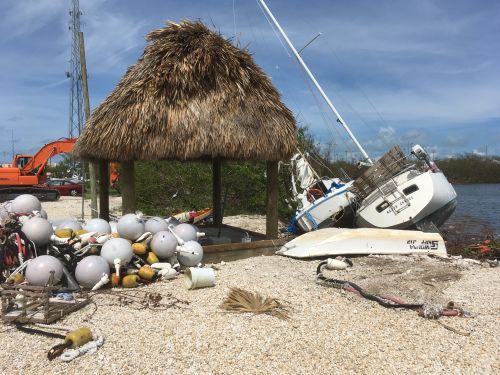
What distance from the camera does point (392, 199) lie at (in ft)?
49.2

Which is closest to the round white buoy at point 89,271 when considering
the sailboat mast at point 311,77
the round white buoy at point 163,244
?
the round white buoy at point 163,244

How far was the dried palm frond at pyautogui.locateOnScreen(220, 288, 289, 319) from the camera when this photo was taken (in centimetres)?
642

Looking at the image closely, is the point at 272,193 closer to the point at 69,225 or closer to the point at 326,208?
the point at 69,225

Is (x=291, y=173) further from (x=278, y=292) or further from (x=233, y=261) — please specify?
(x=278, y=292)

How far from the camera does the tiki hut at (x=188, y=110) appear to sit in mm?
9305

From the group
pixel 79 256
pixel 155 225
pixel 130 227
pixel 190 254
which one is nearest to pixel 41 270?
pixel 79 256

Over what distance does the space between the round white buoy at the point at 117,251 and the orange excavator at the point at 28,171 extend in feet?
64.8

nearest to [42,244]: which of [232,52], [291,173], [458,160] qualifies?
[232,52]

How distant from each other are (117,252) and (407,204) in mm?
9895

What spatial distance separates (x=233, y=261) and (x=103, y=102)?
4.26 metres

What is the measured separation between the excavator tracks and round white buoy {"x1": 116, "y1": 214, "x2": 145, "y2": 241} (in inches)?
785

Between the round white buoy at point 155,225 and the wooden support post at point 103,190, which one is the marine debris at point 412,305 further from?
the wooden support post at point 103,190

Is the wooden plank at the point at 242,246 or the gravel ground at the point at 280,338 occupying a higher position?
the wooden plank at the point at 242,246

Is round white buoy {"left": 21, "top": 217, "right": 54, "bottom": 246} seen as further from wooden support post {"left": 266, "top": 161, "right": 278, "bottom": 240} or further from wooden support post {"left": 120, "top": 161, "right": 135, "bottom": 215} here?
wooden support post {"left": 266, "top": 161, "right": 278, "bottom": 240}
